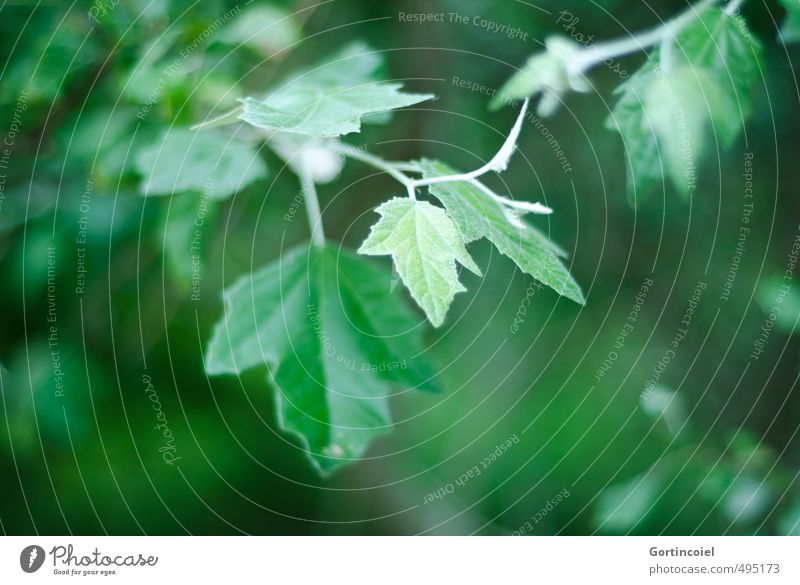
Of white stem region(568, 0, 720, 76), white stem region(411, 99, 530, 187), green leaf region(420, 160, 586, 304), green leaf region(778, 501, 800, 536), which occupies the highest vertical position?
white stem region(568, 0, 720, 76)

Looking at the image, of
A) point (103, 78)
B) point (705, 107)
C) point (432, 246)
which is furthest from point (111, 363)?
point (705, 107)

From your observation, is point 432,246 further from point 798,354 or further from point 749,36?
point 798,354

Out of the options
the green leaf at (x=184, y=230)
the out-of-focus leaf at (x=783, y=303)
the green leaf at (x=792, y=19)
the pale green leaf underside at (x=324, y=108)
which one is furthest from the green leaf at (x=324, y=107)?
the out-of-focus leaf at (x=783, y=303)

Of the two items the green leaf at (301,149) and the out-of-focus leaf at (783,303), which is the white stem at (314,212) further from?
the out-of-focus leaf at (783,303)

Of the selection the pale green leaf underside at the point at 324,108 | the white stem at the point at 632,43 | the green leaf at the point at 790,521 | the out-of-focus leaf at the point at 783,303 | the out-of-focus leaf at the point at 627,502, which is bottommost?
the green leaf at the point at 790,521

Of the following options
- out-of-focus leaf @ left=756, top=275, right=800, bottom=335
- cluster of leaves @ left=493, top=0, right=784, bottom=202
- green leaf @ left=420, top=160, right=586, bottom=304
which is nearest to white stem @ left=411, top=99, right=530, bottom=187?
green leaf @ left=420, top=160, right=586, bottom=304

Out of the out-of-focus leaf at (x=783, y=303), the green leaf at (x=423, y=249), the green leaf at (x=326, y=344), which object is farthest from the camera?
the out-of-focus leaf at (x=783, y=303)
